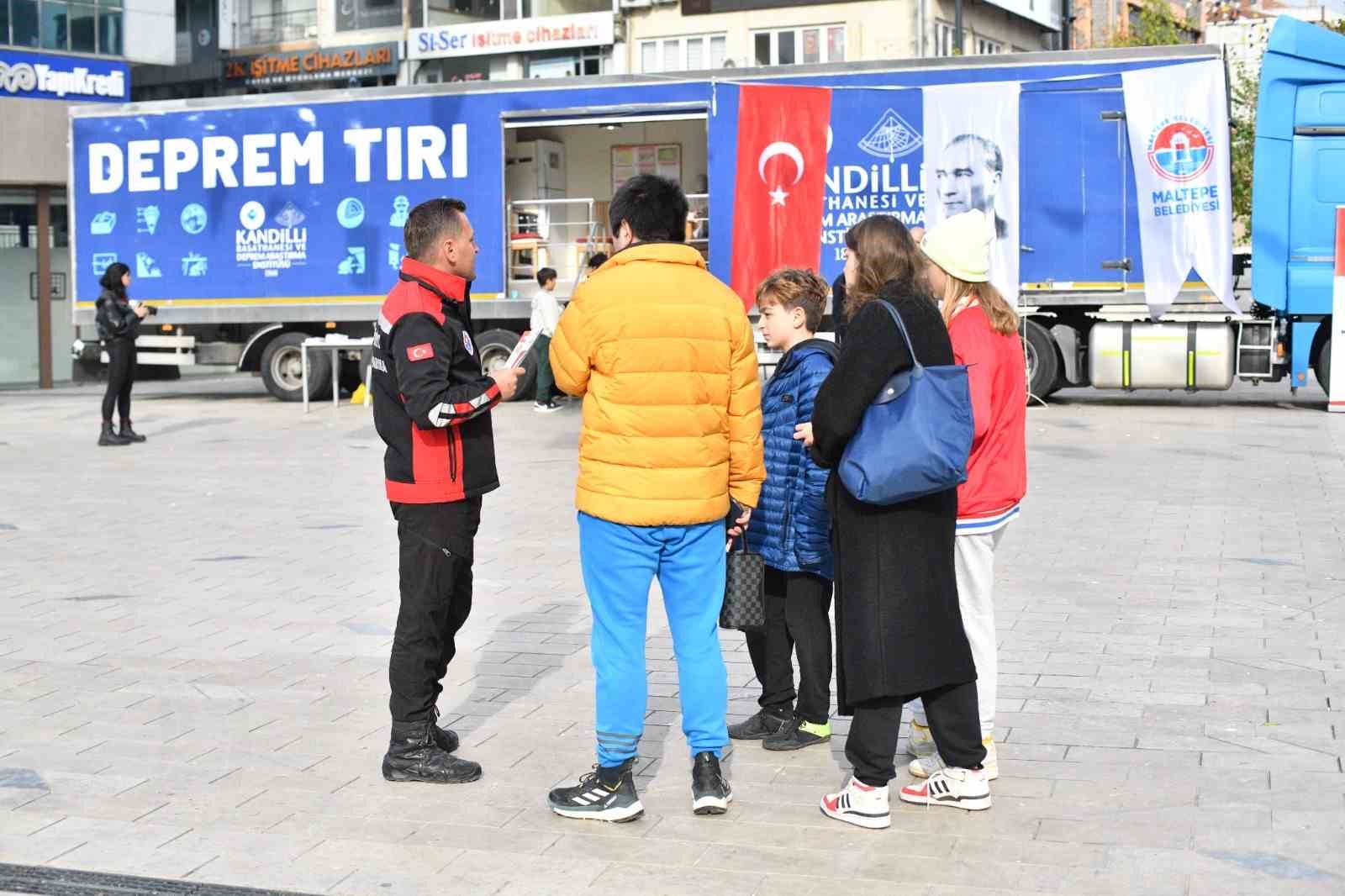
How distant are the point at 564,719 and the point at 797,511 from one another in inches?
48.6

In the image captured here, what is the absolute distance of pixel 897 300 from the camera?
16.0 ft

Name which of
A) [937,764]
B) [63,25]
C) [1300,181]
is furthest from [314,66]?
[937,764]

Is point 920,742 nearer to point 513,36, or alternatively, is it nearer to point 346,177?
point 346,177

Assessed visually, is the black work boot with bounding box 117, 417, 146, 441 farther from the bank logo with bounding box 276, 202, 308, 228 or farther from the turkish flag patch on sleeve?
the turkish flag patch on sleeve

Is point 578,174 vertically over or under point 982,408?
over

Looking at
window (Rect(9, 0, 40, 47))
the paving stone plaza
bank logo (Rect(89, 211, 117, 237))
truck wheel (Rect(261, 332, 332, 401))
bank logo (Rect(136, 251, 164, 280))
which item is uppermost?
window (Rect(9, 0, 40, 47))

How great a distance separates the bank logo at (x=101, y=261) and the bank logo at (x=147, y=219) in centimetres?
48

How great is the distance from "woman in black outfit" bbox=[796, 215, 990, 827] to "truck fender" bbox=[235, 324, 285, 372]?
19.0m

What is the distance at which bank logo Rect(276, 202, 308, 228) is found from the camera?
22.3 meters

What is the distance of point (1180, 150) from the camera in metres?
18.9

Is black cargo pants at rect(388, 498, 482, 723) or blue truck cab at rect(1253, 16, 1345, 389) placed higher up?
blue truck cab at rect(1253, 16, 1345, 389)

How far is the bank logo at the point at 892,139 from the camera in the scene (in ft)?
64.4

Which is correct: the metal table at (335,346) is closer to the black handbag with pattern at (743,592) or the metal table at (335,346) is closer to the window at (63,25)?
the window at (63,25)

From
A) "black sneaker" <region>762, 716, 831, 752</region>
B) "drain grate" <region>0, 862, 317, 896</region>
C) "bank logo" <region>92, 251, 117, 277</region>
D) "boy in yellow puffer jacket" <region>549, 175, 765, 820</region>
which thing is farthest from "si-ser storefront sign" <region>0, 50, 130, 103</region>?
"drain grate" <region>0, 862, 317, 896</region>
